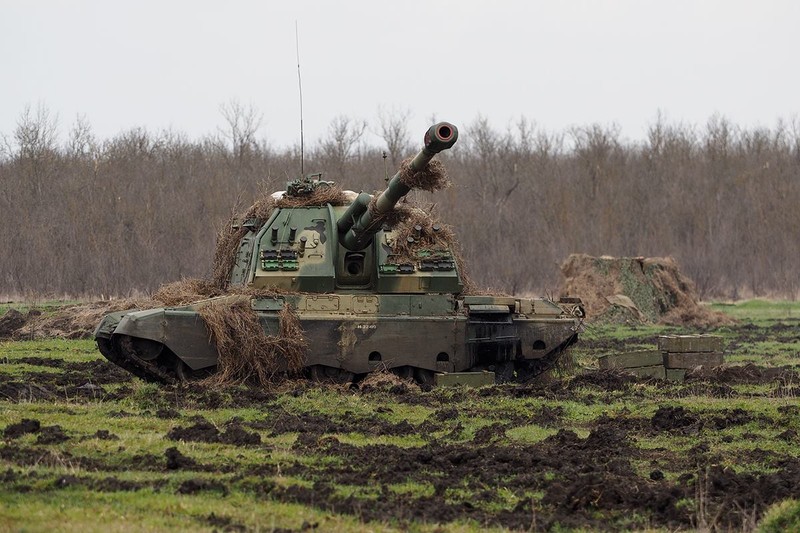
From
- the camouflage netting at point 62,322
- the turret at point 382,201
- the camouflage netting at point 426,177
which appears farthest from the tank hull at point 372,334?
the camouflage netting at point 62,322

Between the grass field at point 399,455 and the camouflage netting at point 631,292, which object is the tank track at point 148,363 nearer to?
the grass field at point 399,455

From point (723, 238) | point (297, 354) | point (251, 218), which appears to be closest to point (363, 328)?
point (297, 354)

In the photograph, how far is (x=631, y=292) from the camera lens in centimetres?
3472

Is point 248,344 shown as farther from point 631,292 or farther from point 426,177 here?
point 631,292

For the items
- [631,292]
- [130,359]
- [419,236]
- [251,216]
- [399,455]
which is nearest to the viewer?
[399,455]

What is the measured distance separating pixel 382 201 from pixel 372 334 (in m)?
1.69

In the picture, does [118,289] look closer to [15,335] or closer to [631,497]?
[15,335]

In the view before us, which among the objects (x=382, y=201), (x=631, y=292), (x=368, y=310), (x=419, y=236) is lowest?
(x=631, y=292)

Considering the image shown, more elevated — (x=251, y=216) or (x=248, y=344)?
(x=251, y=216)

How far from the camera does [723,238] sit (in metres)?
49.5

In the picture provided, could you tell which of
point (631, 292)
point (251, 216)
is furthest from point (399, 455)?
point (631, 292)

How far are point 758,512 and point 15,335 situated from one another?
19330 mm

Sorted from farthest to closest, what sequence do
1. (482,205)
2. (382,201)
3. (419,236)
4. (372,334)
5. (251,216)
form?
(482,205) → (251,216) → (419,236) → (372,334) → (382,201)

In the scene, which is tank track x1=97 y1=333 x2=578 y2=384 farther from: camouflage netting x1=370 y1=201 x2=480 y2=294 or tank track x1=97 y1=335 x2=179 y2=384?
camouflage netting x1=370 y1=201 x2=480 y2=294
